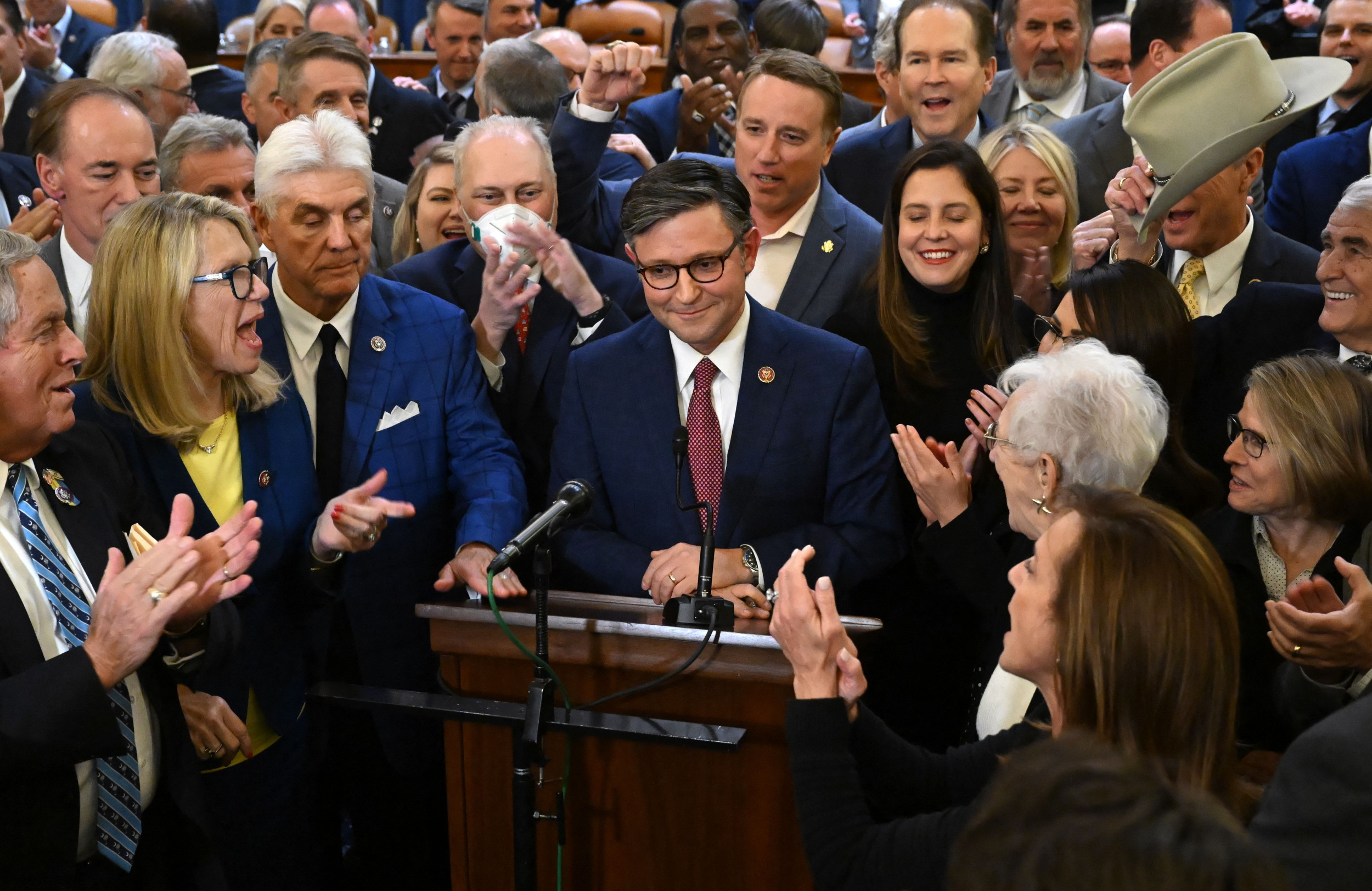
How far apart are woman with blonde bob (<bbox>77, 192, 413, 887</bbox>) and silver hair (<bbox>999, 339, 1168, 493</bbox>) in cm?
114

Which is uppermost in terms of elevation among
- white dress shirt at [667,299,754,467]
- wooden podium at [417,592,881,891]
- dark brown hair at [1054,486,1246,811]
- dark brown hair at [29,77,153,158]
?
dark brown hair at [29,77,153,158]

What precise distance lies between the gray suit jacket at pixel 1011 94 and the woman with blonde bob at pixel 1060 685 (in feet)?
10.8

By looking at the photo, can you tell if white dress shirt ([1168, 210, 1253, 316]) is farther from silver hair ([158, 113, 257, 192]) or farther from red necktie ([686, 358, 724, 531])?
silver hair ([158, 113, 257, 192])

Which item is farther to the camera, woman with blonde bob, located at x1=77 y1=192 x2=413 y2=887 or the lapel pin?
woman with blonde bob, located at x1=77 y1=192 x2=413 y2=887

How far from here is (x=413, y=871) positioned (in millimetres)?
2809

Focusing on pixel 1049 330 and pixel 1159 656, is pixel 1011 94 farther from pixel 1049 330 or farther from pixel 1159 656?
pixel 1159 656

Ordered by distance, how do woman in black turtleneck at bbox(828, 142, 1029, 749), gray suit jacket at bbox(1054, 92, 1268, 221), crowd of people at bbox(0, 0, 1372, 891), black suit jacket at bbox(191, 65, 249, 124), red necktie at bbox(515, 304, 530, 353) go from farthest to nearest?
1. black suit jacket at bbox(191, 65, 249, 124)
2. gray suit jacket at bbox(1054, 92, 1268, 221)
3. red necktie at bbox(515, 304, 530, 353)
4. woman in black turtleneck at bbox(828, 142, 1029, 749)
5. crowd of people at bbox(0, 0, 1372, 891)

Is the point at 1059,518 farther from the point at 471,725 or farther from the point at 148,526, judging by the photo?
the point at 148,526

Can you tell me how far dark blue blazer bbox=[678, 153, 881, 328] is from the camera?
330 centimetres

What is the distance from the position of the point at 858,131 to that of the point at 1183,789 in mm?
3515

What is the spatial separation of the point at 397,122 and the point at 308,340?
2503 millimetres

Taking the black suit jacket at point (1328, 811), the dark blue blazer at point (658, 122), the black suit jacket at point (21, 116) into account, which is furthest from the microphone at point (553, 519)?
the black suit jacket at point (21, 116)

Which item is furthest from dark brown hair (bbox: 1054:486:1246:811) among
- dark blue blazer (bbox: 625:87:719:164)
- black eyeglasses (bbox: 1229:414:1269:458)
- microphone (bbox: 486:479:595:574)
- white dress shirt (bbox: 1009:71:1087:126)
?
dark blue blazer (bbox: 625:87:719:164)

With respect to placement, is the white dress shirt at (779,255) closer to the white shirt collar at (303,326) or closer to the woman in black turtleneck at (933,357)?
the woman in black turtleneck at (933,357)
